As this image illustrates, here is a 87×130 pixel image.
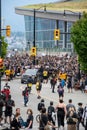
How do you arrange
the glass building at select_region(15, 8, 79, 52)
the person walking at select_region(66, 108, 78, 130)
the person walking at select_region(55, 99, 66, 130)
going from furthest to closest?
the glass building at select_region(15, 8, 79, 52), the person walking at select_region(55, 99, 66, 130), the person walking at select_region(66, 108, 78, 130)

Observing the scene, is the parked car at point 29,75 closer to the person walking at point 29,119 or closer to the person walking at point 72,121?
the person walking at point 29,119

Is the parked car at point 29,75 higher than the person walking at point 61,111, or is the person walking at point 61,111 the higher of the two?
the person walking at point 61,111

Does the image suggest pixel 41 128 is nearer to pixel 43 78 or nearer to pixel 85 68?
pixel 85 68

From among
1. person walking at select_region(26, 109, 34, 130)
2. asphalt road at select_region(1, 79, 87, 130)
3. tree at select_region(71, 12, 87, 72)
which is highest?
tree at select_region(71, 12, 87, 72)

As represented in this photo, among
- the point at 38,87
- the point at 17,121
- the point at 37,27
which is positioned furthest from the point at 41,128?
the point at 37,27

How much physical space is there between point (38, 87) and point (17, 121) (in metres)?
19.4

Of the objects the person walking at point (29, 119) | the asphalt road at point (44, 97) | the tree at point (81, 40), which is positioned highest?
the tree at point (81, 40)

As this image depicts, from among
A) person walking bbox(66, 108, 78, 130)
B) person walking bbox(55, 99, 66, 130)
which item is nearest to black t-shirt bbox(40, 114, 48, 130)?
person walking bbox(66, 108, 78, 130)

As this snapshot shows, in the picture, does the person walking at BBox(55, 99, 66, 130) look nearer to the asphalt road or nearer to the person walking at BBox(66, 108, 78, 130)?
the person walking at BBox(66, 108, 78, 130)

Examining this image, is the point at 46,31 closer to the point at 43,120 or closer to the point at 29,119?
the point at 29,119

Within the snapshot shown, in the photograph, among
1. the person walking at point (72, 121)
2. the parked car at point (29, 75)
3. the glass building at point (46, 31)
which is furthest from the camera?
the glass building at point (46, 31)

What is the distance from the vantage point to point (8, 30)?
5506 cm

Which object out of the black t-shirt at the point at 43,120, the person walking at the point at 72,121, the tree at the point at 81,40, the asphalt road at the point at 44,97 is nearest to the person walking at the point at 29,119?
the black t-shirt at the point at 43,120

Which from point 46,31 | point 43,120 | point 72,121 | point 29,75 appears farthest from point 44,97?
point 46,31
